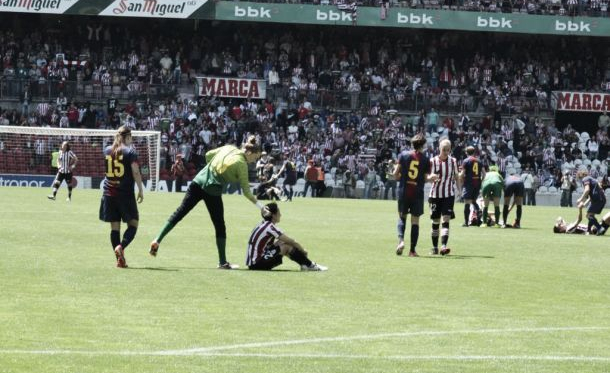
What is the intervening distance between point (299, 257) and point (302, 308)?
4182 millimetres

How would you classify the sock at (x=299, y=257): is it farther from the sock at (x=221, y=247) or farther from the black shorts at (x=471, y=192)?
the black shorts at (x=471, y=192)

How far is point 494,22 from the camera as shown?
5809cm

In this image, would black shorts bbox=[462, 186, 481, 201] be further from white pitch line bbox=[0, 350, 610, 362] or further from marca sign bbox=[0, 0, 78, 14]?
marca sign bbox=[0, 0, 78, 14]

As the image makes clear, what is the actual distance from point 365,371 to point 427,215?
2780 cm

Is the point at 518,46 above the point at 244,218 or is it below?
above

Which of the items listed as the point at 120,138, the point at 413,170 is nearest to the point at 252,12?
the point at 413,170

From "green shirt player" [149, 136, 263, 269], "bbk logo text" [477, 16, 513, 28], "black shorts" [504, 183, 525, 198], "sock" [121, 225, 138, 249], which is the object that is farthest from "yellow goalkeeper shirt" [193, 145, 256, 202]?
"bbk logo text" [477, 16, 513, 28]

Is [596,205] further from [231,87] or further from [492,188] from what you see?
[231,87]

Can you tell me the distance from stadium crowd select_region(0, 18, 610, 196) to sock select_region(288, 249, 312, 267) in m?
35.0

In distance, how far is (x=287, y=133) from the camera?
179ft

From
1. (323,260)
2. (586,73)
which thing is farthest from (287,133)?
(323,260)

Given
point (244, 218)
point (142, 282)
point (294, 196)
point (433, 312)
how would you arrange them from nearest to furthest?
point (433, 312) → point (142, 282) → point (244, 218) → point (294, 196)

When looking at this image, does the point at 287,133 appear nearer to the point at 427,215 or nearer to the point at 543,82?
the point at 543,82

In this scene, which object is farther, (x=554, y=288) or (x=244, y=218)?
(x=244, y=218)
